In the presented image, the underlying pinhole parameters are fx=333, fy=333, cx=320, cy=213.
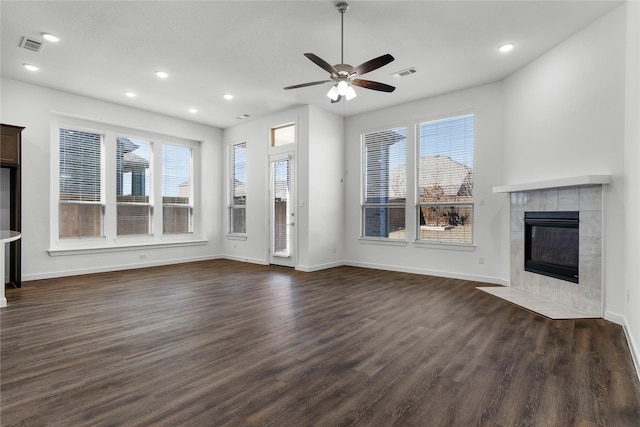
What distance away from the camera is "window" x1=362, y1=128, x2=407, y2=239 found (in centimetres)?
643

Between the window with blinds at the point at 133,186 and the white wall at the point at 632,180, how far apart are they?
763 cm

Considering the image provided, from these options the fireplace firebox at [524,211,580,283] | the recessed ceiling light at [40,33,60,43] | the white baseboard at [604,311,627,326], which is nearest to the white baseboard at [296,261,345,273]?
the fireplace firebox at [524,211,580,283]

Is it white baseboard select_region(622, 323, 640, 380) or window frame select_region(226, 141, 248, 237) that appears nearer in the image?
white baseboard select_region(622, 323, 640, 380)

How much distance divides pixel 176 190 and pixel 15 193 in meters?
2.99

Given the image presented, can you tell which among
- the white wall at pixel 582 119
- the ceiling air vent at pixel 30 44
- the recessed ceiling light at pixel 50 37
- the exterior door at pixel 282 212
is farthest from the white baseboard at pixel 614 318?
the ceiling air vent at pixel 30 44

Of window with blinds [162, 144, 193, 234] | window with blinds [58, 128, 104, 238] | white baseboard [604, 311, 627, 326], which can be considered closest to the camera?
white baseboard [604, 311, 627, 326]

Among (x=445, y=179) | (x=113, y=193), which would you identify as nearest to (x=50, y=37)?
(x=113, y=193)

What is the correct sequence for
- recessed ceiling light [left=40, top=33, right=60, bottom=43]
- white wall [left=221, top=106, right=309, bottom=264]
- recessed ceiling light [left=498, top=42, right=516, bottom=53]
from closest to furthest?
1. recessed ceiling light [left=40, top=33, right=60, bottom=43]
2. recessed ceiling light [left=498, top=42, right=516, bottom=53]
3. white wall [left=221, top=106, right=309, bottom=264]

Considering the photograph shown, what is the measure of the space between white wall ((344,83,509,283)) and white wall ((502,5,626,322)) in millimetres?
359

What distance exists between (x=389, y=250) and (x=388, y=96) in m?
2.87

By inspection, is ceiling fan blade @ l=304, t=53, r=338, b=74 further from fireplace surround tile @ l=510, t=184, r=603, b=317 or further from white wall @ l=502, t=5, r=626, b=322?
fireplace surround tile @ l=510, t=184, r=603, b=317

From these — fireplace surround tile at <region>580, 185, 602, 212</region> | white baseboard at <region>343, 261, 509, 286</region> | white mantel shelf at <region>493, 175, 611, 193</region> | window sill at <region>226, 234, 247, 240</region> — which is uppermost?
white mantel shelf at <region>493, 175, 611, 193</region>

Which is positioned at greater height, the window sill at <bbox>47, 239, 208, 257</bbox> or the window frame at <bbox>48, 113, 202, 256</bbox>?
the window frame at <bbox>48, 113, 202, 256</bbox>

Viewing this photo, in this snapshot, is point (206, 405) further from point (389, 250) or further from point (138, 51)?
point (389, 250)
